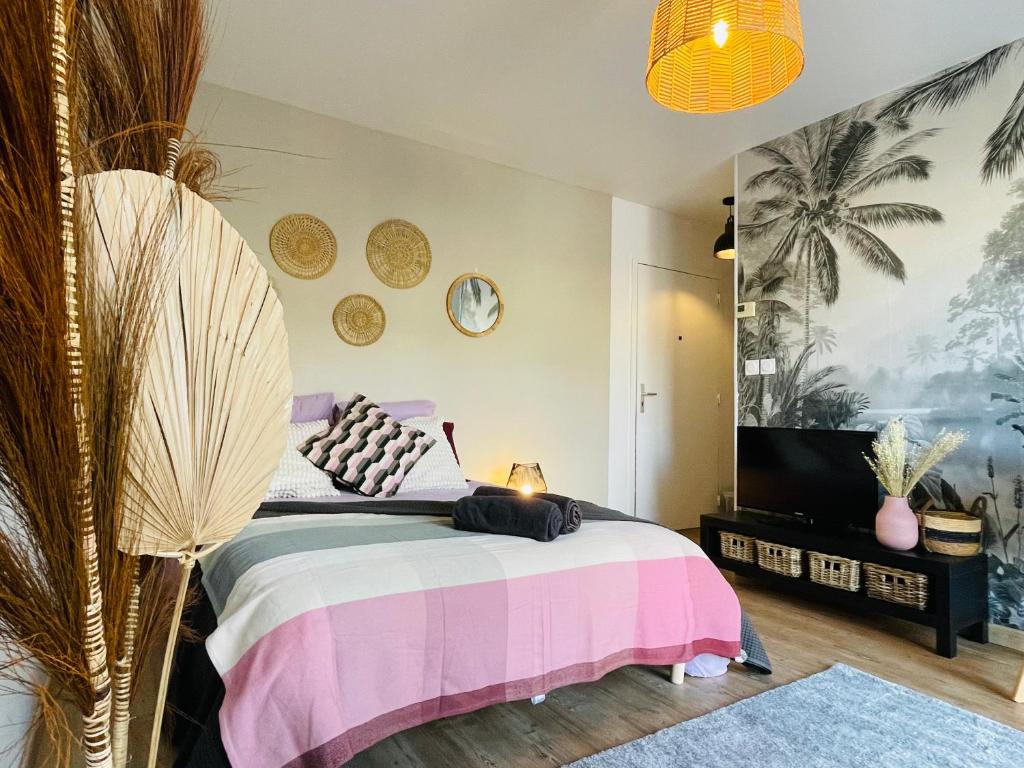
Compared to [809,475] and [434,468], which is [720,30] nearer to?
[434,468]

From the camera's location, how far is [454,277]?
393cm

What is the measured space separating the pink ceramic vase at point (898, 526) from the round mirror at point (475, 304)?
248 centimetres

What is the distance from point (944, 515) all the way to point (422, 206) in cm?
324

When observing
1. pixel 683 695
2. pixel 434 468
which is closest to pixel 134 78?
pixel 683 695

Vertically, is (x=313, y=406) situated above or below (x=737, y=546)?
above

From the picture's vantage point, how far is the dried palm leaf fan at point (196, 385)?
0.56m

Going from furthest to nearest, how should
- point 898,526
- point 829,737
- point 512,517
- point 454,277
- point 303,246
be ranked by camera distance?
1. point 454,277
2. point 303,246
3. point 898,526
4. point 512,517
5. point 829,737

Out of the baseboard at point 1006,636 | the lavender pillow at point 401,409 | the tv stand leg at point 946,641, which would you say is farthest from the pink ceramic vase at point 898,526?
the lavender pillow at point 401,409

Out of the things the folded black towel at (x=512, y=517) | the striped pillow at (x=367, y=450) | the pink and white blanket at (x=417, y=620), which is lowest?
the pink and white blanket at (x=417, y=620)

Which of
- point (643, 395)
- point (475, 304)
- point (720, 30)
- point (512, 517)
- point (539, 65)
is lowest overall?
point (512, 517)

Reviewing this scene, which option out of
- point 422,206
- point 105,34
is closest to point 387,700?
point 105,34

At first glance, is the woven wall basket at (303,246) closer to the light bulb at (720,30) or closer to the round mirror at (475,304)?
the round mirror at (475,304)

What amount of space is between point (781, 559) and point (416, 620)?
2386 millimetres

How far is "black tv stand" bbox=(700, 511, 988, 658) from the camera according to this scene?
8.36ft
